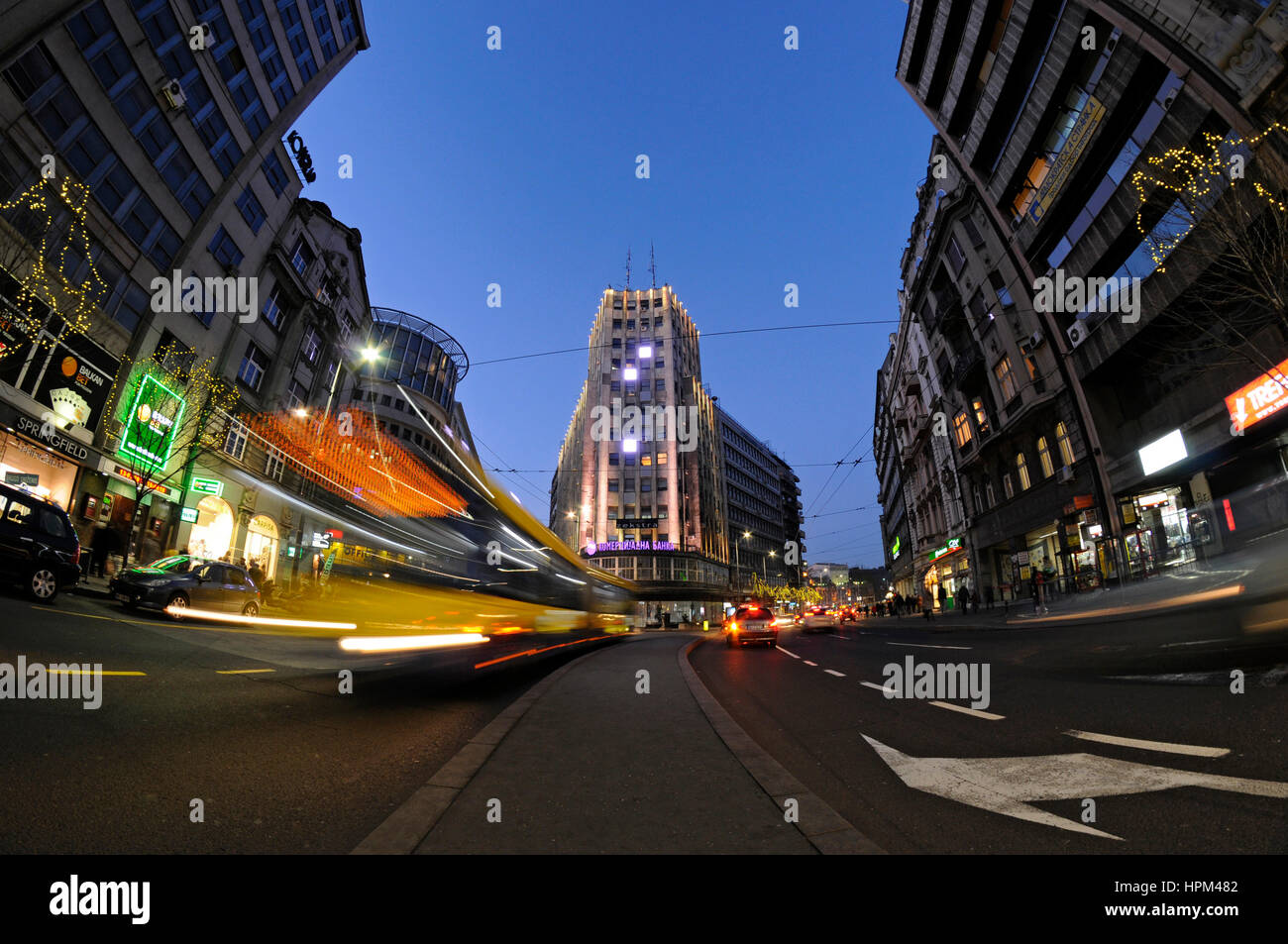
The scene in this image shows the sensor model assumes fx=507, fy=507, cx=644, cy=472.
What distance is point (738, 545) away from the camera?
3871 inches

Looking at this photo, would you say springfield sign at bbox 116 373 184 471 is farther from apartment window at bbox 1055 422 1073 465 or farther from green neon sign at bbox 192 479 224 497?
apartment window at bbox 1055 422 1073 465

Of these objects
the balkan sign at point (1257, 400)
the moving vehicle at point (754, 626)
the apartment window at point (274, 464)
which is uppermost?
the apartment window at point (274, 464)

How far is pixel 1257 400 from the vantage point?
1416cm

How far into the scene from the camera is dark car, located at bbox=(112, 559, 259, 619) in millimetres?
12883

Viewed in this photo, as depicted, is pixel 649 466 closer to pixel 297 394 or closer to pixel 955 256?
pixel 297 394

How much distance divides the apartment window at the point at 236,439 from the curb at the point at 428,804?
31.9 metres

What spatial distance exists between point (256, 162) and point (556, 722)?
37.0m

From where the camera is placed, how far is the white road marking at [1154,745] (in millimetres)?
4434

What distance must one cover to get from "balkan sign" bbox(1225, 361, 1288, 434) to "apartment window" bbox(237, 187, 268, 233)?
43.5 metres

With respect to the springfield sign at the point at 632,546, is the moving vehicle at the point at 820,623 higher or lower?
lower

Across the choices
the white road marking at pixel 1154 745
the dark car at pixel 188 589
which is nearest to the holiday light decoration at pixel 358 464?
the dark car at pixel 188 589

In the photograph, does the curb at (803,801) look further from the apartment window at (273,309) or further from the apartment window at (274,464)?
the apartment window at (273,309)

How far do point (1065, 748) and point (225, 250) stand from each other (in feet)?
127
